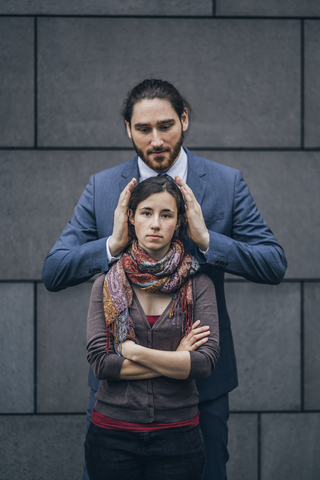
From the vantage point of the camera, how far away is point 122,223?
6.61ft

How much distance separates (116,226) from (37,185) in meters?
2.03

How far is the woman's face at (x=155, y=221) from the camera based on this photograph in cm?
192

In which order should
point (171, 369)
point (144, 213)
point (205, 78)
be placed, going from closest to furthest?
1. point (171, 369)
2. point (144, 213)
3. point (205, 78)

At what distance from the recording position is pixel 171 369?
71.4 inches

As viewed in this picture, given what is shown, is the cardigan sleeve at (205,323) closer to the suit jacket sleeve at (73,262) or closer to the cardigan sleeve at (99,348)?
the cardigan sleeve at (99,348)

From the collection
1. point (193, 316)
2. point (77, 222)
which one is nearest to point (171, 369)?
point (193, 316)

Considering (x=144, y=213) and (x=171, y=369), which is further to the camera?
(x=144, y=213)

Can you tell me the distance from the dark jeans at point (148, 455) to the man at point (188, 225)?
425 millimetres

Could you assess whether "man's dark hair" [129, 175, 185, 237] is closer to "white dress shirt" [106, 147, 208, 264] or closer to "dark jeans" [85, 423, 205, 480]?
"white dress shirt" [106, 147, 208, 264]

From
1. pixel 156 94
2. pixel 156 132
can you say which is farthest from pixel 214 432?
pixel 156 94

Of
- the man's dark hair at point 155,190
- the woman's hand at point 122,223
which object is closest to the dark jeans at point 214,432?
the woman's hand at point 122,223

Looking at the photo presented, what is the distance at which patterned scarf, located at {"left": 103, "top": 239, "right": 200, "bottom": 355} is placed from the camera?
1888mm

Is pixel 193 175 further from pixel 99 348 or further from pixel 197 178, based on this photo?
pixel 99 348

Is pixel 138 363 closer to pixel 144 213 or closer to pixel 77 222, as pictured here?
pixel 144 213
